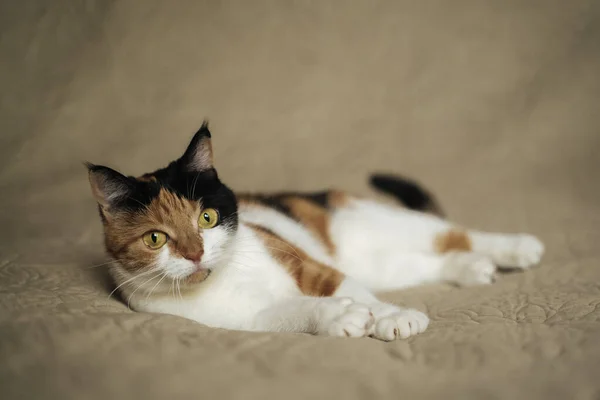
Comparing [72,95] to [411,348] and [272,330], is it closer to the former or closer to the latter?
[272,330]

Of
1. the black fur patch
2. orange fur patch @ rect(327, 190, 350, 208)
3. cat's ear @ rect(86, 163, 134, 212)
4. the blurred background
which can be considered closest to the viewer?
cat's ear @ rect(86, 163, 134, 212)

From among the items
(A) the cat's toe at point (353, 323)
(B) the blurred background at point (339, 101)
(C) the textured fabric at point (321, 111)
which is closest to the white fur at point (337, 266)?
(A) the cat's toe at point (353, 323)

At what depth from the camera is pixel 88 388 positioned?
1.01 meters

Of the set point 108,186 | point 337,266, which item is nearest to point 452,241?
point 337,266

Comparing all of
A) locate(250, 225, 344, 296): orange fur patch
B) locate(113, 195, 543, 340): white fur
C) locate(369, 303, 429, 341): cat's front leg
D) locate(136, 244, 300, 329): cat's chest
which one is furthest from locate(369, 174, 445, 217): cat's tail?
locate(369, 303, 429, 341): cat's front leg

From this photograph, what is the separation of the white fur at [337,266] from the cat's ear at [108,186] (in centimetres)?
19

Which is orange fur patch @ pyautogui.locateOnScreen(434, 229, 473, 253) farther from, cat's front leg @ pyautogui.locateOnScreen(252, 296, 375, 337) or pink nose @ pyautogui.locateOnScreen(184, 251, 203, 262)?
A: pink nose @ pyautogui.locateOnScreen(184, 251, 203, 262)

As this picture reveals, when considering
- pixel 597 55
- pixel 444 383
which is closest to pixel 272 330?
pixel 444 383

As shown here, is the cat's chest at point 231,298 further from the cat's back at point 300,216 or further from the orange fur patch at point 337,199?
the orange fur patch at point 337,199

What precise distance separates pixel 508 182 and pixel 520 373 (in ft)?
6.16

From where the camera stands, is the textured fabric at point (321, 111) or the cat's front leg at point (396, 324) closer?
the cat's front leg at point (396, 324)

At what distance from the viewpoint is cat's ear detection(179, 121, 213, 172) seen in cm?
150

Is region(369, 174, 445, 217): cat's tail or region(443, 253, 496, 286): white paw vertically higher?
region(369, 174, 445, 217): cat's tail

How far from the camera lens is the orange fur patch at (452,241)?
2.14 meters
